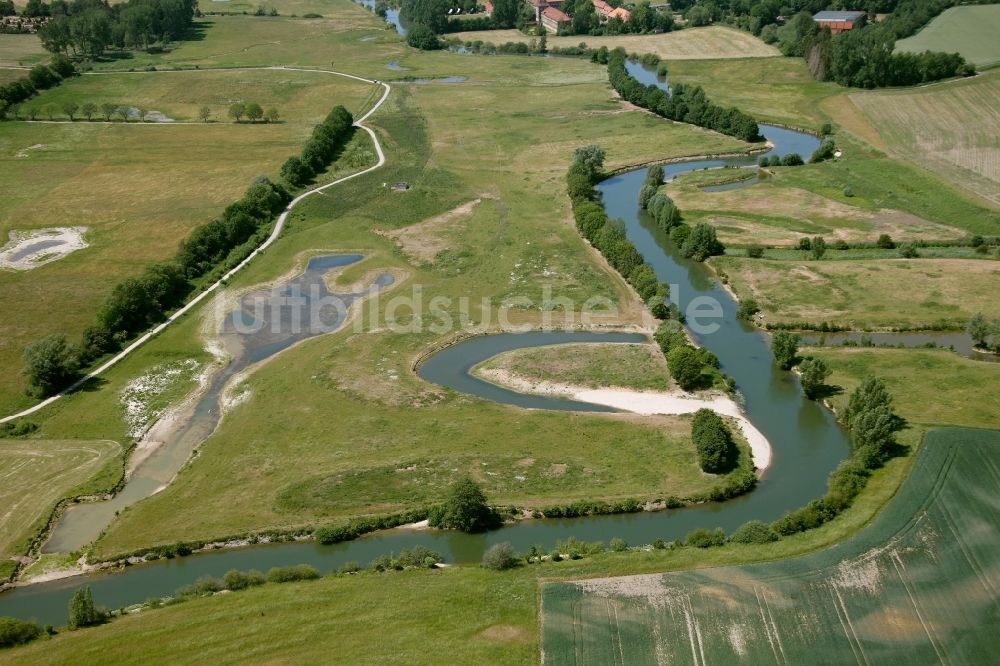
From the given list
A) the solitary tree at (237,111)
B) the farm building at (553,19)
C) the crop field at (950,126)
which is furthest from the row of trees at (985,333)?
the farm building at (553,19)

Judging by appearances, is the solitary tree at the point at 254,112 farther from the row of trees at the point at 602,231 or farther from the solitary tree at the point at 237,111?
the row of trees at the point at 602,231

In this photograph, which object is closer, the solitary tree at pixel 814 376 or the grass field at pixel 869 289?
the solitary tree at pixel 814 376

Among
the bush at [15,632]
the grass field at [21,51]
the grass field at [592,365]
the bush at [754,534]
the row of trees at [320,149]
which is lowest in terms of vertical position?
the bush at [15,632]

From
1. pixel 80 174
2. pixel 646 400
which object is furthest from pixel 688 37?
pixel 646 400

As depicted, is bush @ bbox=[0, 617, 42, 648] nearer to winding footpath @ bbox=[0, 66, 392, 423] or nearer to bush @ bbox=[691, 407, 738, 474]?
winding footpath @ bbox=[0, 66, 392, 423]

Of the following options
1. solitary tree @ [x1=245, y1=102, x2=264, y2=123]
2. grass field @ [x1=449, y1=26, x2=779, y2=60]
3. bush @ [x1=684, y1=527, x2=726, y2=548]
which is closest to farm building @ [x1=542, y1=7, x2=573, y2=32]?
grass field @ [x1=449, y1=26, x2=779, y2=60]
